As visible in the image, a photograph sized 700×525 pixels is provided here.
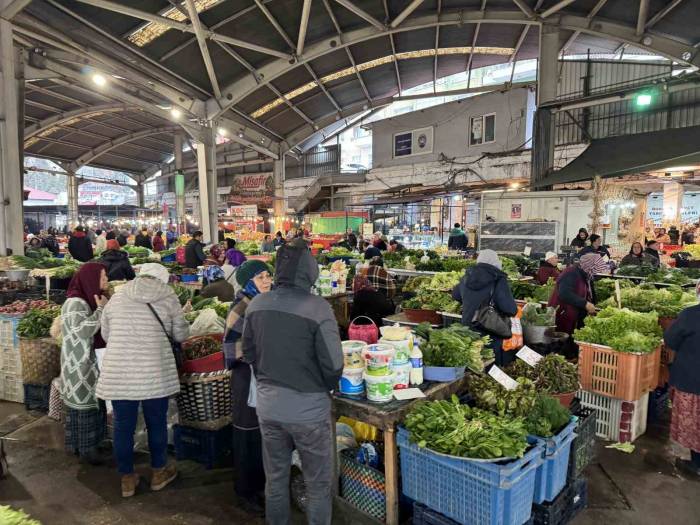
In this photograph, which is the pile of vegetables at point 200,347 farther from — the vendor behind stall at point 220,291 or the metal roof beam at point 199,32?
the metal roof beam at point 199,32

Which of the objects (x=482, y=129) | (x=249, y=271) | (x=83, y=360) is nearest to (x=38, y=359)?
(x=83, y=360)

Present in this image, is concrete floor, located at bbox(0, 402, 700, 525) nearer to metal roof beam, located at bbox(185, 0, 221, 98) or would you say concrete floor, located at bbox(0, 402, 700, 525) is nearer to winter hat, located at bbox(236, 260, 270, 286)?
winter hat, located at bbox(236, 260, 270, 286)

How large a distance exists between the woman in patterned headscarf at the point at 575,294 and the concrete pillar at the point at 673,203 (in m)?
13.4

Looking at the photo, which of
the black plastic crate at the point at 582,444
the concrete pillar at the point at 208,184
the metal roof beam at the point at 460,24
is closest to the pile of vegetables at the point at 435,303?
the black plastic crate at the point at 582,444

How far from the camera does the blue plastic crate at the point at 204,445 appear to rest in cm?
376

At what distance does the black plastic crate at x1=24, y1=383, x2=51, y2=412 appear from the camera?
494 cm

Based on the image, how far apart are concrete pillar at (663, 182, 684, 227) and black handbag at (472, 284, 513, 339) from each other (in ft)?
50.7

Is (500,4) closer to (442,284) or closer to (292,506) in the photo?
(442,284)

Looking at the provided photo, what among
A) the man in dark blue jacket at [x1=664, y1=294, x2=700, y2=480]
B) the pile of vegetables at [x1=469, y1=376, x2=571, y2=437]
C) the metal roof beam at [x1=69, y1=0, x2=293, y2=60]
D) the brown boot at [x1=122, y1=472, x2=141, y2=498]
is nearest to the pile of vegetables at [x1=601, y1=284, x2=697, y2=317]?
the man in dark blue jacket at [x1=664, y1=294, x2=700, y2=480]

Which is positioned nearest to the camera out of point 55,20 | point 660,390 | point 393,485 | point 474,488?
point 474,488

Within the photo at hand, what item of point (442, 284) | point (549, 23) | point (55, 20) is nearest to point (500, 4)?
point (549, 23)

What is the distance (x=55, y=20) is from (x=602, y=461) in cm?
1380

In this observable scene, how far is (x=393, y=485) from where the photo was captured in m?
2.73

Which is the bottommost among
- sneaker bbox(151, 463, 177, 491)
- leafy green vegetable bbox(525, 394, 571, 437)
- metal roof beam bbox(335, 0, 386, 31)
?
sneaker bbox(151, 463, 177, 491)
